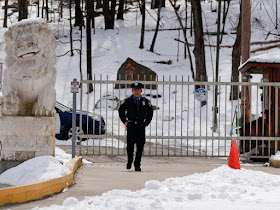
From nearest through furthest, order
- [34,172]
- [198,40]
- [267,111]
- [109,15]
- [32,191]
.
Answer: [32,191]
[34,172]
[267,111]
[198,40]
[109,15]

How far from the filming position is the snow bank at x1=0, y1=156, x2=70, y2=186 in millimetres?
7870

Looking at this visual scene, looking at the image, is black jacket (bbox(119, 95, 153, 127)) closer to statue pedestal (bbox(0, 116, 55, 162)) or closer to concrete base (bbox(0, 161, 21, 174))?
statue pedestal (bbox(0, 116, 55, 162))

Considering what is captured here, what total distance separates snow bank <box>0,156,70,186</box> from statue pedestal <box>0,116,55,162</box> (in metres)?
1.48

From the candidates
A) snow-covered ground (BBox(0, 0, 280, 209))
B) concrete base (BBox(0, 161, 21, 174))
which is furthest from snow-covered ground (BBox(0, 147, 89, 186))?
concrete base (BBox(0, 161, 21, 174))

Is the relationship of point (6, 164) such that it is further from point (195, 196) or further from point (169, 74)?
point (169, 74)

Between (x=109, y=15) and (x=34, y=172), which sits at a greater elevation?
(x=109, y=15)

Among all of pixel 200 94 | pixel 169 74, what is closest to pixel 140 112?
pixel 200 94

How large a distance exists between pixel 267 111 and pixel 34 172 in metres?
7.87

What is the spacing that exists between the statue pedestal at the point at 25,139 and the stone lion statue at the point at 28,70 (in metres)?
0.23

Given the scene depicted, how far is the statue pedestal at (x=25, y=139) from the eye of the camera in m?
10.4

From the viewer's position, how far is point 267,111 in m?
14.3

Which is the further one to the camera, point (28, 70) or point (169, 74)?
point (169, 74)

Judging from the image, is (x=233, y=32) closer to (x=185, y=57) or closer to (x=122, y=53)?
(x=185, y=57)

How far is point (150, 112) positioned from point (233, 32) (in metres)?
33.0
